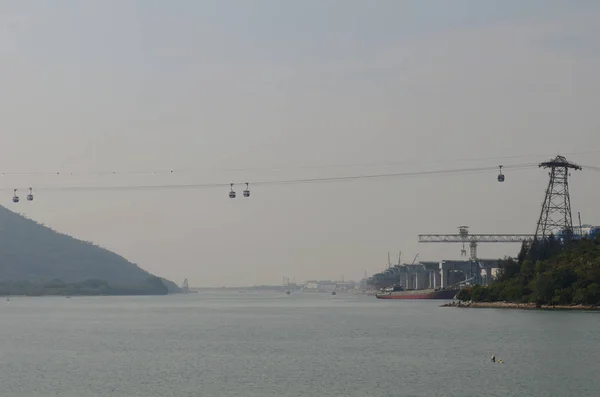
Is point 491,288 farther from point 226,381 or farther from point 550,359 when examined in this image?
point 226,381

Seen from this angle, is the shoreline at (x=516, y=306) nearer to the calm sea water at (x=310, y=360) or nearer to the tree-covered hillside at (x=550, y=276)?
the tree-covered hillside at (x=550, y=276)

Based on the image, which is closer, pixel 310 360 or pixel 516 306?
pixel 310 360

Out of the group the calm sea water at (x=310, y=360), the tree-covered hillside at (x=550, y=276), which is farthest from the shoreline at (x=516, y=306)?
the calm sea water at (x=310, y=360)

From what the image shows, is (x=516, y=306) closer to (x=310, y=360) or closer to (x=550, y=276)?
(x=550, y=276)

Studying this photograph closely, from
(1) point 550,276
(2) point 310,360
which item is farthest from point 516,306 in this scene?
(2) point 310,360

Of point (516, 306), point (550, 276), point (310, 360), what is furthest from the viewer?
point (516, 306)

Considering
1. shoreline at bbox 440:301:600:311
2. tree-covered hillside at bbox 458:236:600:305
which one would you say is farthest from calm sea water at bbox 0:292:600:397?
tree-covered hillside at bbox 458:236:600:305
